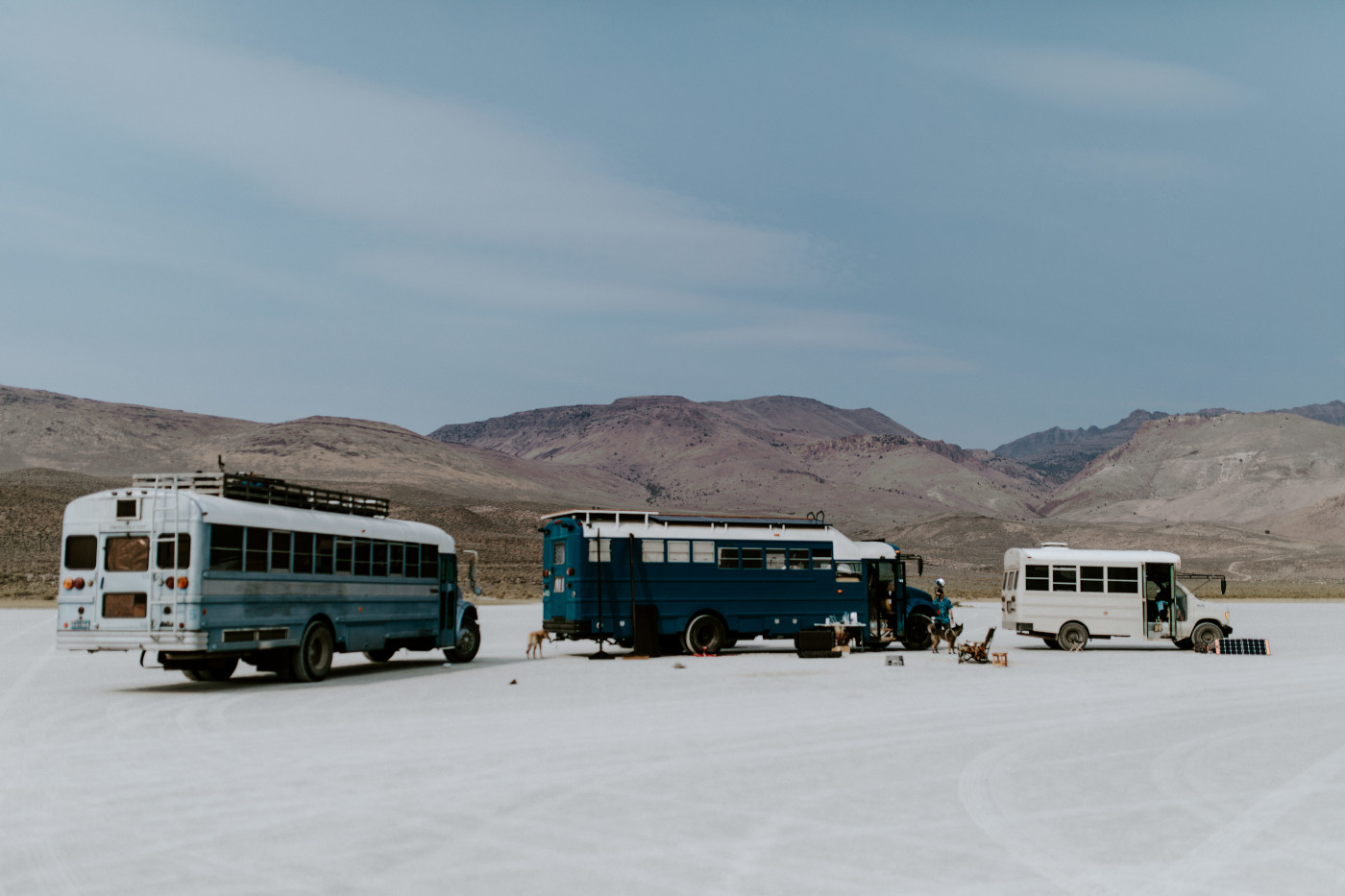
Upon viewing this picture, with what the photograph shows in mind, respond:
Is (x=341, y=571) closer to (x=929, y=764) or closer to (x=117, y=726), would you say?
(x=117, y=726)

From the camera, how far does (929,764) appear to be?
10.9 m

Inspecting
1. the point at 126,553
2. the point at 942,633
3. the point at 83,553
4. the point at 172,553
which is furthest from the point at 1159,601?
the point at 83,553

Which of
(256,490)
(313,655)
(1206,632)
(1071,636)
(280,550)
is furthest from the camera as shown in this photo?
(1071,636)

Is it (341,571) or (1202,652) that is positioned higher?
(341,571)

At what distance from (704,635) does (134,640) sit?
41.3 feet

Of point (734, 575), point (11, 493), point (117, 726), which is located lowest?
point (117, 726)

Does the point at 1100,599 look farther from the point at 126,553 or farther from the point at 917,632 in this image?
the point at 126,553

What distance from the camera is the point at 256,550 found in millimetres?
17750

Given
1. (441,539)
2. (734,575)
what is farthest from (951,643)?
(441,539)

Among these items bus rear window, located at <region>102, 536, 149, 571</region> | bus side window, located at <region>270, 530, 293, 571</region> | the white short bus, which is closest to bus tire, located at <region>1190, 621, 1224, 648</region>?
the white short bus

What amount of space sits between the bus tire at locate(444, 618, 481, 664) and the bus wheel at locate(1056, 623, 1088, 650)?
14163mm

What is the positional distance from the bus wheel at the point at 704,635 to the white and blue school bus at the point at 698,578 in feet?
0.07

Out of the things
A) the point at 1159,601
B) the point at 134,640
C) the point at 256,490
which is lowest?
the point at 134,640

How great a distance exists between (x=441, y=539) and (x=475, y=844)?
52.0 feet
